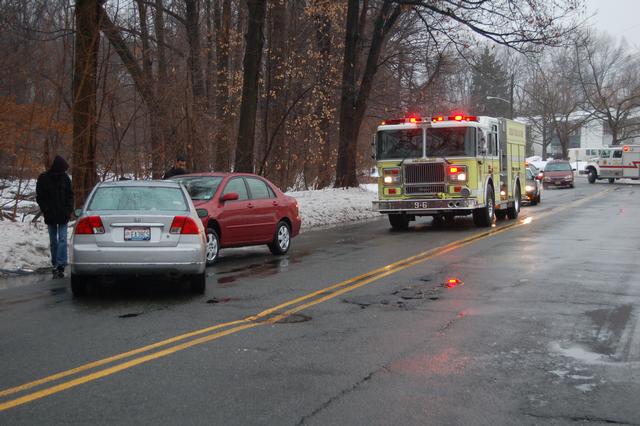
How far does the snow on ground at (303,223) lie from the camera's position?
500 inches

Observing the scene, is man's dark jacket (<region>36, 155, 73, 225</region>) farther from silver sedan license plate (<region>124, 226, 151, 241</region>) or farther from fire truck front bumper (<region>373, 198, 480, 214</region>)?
fire truck front bumper (<region>373, 198, 480, 214</region>)

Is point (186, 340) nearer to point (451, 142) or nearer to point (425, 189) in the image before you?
point (425, 189)

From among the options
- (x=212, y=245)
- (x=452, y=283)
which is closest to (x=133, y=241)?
(x=212, y=245)

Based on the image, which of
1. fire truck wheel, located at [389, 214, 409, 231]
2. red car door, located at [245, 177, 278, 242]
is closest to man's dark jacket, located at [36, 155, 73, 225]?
red car door, located at [245, 177, 278, 242]

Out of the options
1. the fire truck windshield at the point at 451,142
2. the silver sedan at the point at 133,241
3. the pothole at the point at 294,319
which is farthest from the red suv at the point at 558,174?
the pothole at the point at 294,319

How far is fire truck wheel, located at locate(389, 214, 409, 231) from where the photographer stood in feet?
67.1

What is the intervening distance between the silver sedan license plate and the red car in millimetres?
2921

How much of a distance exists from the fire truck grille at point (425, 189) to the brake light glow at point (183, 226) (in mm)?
10311

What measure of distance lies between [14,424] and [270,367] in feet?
6.76

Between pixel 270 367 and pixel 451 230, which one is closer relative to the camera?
pixel 270 367

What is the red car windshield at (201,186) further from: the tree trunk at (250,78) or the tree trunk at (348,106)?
the tree trunk at (348,106)

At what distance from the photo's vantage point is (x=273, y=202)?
47.3 ft

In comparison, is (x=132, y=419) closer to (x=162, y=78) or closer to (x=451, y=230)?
(x=451, y=230)

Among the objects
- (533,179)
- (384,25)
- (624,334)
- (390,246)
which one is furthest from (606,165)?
(624,334)
